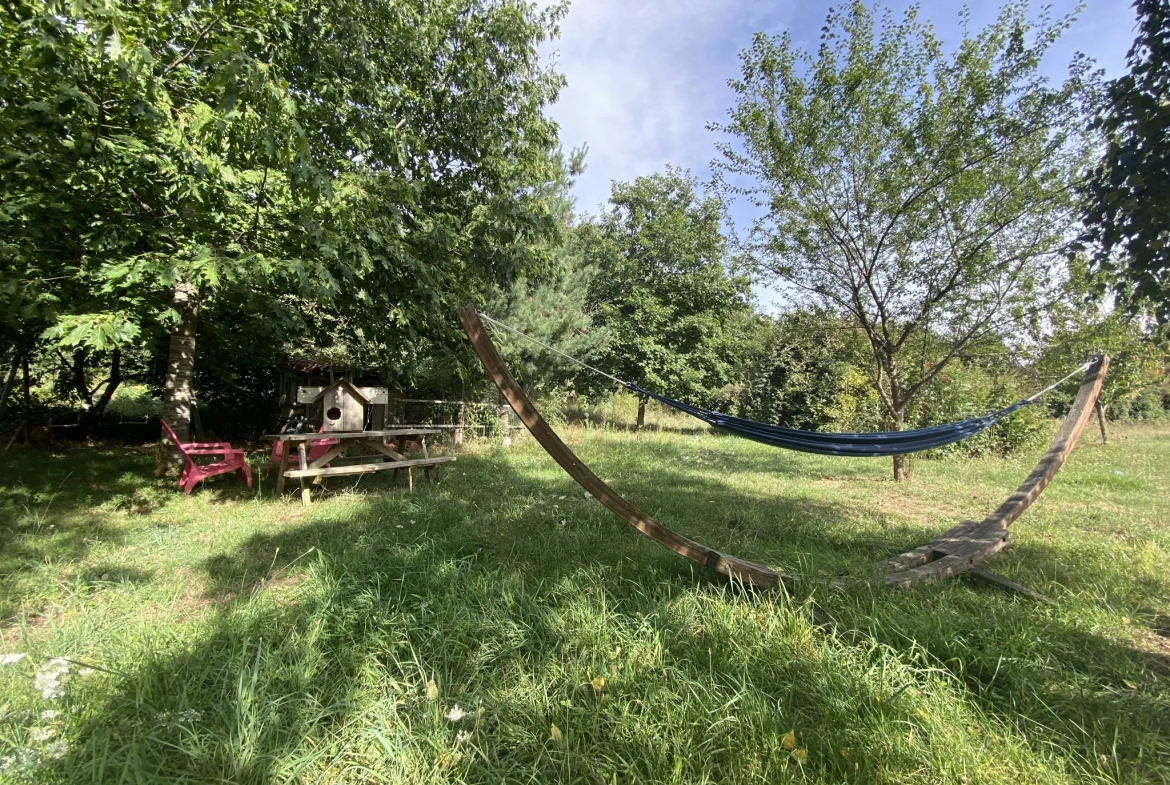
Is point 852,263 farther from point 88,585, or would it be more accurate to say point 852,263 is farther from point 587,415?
point 587,415

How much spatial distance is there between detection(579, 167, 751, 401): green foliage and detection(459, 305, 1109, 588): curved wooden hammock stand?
34.8 feet

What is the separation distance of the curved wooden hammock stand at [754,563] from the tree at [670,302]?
10644 mm

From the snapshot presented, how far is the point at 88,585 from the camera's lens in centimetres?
264

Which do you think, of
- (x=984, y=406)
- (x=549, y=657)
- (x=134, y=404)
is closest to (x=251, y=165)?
(x=549, y=657)

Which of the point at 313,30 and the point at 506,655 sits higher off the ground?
the point at 313,30

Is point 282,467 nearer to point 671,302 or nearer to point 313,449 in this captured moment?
point 313,449

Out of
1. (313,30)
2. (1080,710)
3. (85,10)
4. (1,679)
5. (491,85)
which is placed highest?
(491,85)

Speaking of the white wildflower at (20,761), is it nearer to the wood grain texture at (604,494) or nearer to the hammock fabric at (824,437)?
the wood grain texture at (604,494)

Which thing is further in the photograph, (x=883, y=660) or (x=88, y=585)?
(x=88, y=585)

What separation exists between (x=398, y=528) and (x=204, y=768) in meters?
2.25

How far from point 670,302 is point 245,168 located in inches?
491

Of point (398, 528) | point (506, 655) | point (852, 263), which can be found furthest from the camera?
point (852, 263)

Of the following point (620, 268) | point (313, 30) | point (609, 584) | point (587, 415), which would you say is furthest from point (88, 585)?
point (620, 268)

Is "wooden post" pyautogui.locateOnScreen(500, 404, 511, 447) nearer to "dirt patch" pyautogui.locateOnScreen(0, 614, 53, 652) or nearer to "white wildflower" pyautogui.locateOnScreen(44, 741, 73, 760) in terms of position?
"dirt patch" pyautogui.locateOnScreen(0, 614, 53, 652)
